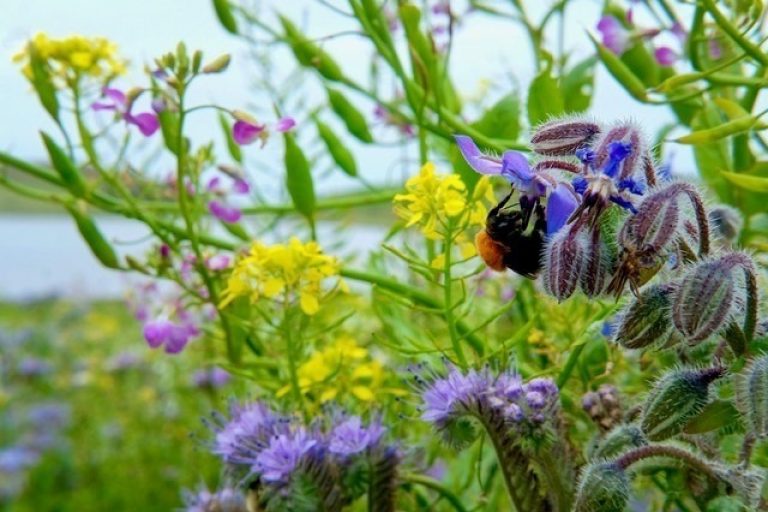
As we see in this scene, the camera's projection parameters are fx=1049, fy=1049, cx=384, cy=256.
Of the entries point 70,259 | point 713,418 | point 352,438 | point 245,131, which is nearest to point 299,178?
point 245,131

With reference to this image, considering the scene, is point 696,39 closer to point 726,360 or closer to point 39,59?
point 726,360

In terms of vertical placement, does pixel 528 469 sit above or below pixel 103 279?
above

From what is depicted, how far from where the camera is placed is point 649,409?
359 millimetres

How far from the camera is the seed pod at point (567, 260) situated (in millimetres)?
335

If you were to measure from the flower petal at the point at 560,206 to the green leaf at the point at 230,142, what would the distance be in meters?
0.30

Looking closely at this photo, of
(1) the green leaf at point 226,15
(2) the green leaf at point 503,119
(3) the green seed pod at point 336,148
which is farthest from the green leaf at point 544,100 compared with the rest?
(1) the green leaf at point 226,15

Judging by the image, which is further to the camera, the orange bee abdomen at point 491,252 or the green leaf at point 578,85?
the green leaf at point 578,85

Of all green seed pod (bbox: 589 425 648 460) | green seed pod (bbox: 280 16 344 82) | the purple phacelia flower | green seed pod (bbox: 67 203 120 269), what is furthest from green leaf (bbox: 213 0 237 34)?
green seed pod (bbox: 589 425 648 460)

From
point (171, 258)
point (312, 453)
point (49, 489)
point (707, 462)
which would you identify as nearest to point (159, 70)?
point (171, 258)

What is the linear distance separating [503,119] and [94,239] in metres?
0.22

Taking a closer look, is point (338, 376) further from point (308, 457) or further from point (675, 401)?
point (675, 401)

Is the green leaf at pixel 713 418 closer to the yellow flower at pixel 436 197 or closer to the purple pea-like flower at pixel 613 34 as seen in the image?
the yellow flower at pixel 436 197

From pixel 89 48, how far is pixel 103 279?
2.61 metres

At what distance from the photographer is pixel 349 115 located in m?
0.60
